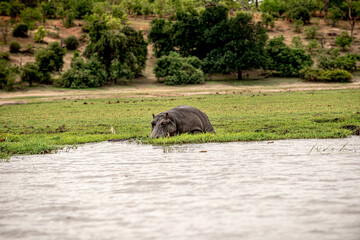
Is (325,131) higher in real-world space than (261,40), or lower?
lower

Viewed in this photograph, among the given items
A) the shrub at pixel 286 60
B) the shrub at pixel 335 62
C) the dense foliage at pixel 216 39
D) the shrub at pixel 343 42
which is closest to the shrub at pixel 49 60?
the dense foliage at pixel 216 39

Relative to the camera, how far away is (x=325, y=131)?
13.1 metres

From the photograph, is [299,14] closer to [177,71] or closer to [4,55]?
[177,71]

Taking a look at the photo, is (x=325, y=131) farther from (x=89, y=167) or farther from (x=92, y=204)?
(x=92, y=204)

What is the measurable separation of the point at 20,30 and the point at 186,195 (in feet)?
229

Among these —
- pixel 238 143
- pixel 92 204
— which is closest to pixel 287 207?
pixel 92 204

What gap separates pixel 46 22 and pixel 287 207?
268ft

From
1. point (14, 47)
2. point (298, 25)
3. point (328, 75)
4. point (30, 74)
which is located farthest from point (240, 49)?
point (298, 25)

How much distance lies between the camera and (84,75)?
4703 cm

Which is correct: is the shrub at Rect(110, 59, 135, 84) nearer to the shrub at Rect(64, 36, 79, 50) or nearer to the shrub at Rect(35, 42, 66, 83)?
the shrub at Rect(35, 42, 66, 83)

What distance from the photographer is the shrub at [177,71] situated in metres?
51.7

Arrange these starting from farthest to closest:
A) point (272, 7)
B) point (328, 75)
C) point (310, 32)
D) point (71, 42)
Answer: point (272, 7) → point (310, 32) → point (71, 42) → point (328, 75)

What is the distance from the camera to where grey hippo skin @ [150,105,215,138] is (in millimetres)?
12164

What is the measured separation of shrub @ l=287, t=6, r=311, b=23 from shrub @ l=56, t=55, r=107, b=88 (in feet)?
175
